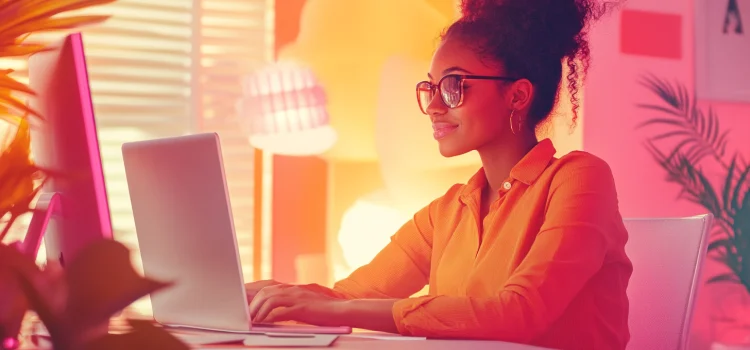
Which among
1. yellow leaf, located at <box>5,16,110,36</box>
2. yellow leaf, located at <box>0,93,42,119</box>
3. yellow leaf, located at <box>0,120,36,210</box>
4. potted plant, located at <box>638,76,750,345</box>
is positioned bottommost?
potted plant, located at <box>638,76,750,345</box>

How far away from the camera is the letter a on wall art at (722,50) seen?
3928 millimetres

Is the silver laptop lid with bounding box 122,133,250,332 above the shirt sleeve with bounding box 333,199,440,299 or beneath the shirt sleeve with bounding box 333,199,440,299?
above

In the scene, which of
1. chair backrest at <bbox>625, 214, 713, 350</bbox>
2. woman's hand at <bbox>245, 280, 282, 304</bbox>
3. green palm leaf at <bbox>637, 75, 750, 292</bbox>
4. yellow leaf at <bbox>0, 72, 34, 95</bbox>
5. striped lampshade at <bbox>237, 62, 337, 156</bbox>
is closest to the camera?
yellow leaf at <bbox>0, 72, 34, 95</bbox>

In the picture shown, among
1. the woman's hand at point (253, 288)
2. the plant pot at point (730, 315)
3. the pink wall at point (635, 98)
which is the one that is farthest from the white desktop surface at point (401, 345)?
the plant pot at point (730, 315)

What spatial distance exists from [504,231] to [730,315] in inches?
111

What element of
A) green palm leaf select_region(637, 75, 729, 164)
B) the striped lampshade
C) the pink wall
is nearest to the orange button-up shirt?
the striped lampshade

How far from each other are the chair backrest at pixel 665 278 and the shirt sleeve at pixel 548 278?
209mm

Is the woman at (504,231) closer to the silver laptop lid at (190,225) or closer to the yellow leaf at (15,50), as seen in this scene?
the silver laptop lid at (190,225)

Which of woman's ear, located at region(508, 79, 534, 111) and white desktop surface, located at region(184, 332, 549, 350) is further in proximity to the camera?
woman's ear, located at region(508, 79, 534, 111)

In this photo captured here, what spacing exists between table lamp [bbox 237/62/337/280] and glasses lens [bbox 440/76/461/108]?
181cm

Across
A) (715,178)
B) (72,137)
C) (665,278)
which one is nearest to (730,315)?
(715,178)

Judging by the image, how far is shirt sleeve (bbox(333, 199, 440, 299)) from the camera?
177cm

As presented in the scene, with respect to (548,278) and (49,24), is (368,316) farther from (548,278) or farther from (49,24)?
(49,24)

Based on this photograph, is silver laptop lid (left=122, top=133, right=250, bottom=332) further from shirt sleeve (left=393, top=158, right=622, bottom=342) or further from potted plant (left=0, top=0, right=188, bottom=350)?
potted plant (left=0, top=0, right=188, bottom=350)
